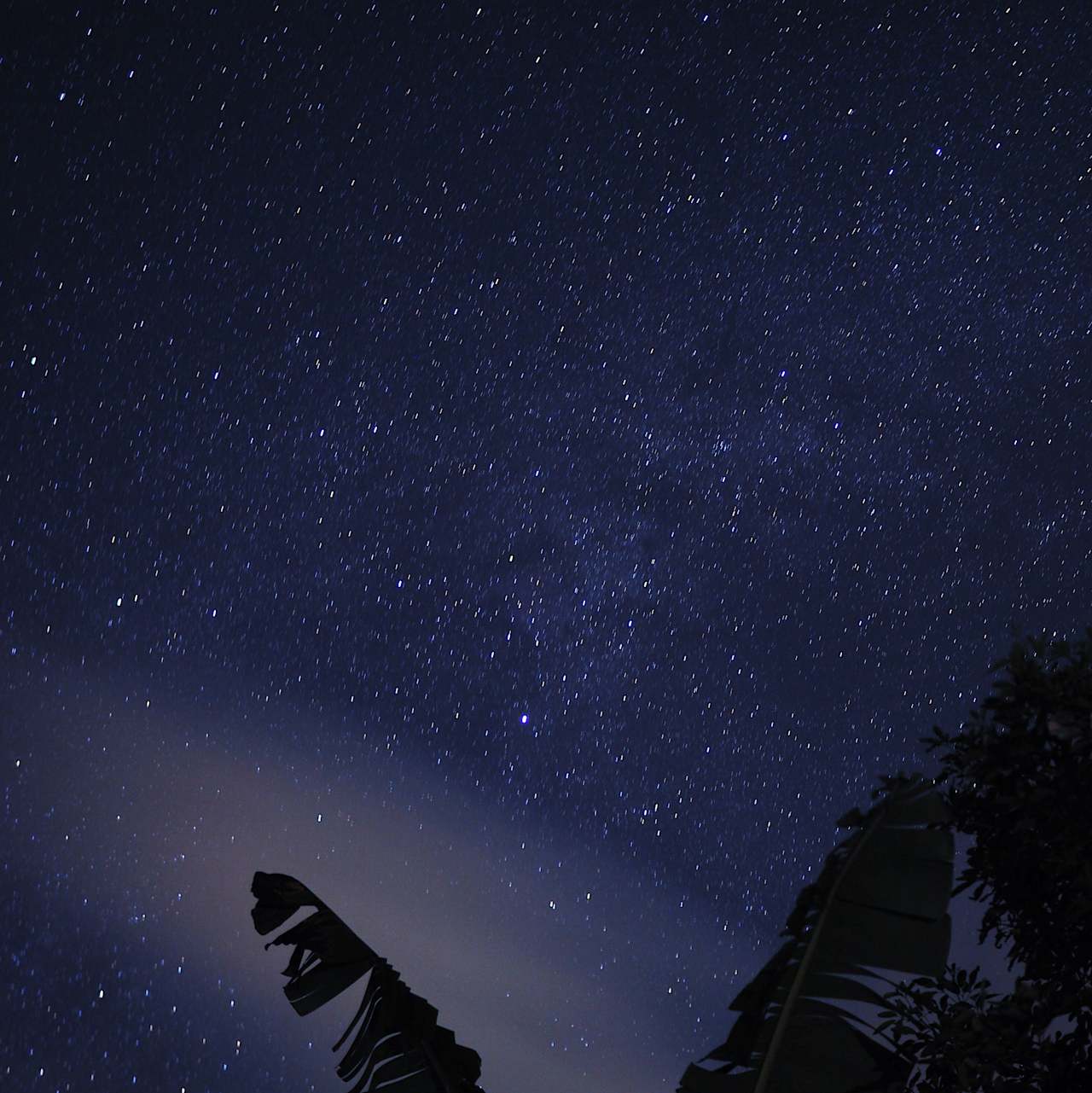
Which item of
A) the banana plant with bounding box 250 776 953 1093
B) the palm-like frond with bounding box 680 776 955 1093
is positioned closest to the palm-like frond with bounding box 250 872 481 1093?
the banana plant with bounding box 250 776 953 1093

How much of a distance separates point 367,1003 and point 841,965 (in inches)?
82.5

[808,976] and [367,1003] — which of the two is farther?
[367,1003]

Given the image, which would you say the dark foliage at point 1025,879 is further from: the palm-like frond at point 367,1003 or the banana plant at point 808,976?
the palm-like frond at point 367,1003

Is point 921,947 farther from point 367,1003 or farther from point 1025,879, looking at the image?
point 367,1003

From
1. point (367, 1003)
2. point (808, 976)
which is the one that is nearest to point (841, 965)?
point (808, 976)

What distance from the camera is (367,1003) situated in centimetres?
437

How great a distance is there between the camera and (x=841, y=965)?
3.70 m

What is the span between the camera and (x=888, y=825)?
13.4 ft

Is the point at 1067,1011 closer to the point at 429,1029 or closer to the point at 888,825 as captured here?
the point at 888,825

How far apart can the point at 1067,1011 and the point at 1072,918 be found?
1.10 feet

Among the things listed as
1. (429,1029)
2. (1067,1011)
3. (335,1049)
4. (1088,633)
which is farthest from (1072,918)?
(335,1049)

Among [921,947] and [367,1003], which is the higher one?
[921,947]

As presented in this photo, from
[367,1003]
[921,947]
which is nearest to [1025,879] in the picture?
[921,947]

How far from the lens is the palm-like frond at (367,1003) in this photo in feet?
13.8
